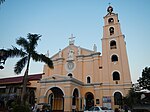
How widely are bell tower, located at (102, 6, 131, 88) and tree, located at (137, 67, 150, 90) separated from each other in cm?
446

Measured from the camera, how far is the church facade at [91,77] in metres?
24.2

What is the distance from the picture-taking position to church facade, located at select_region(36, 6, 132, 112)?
953 inches

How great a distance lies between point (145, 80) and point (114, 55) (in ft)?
23.4

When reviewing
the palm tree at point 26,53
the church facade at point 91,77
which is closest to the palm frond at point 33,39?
the palm tree at point 26,53

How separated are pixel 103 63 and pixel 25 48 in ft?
46.7

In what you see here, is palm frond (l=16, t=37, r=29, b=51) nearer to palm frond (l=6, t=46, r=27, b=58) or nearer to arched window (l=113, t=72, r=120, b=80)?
palm frond (l=6, t=46, r=27, b=58)

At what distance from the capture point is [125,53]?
85.6 ft

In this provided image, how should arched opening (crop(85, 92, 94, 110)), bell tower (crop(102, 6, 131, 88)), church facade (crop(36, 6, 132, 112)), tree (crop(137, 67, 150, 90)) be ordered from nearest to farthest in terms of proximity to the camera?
church facade (crop(36, 6, 132, 112))
bell tower (crop(102, 6, 131, 88))
tree (crop(137, 67, 150, 90))
arched opening (crop(85, 92, 94, 110))

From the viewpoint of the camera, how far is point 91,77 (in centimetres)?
2752

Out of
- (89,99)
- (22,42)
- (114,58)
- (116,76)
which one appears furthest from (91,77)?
(22,42)

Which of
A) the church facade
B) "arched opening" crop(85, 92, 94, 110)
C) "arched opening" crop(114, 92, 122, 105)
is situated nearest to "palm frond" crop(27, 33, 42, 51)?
the church facade

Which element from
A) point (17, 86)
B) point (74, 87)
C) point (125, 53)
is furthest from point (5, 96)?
point (125, 53)

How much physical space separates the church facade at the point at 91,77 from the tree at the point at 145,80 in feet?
14.7

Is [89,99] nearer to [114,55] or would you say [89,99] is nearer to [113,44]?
[114,55]
